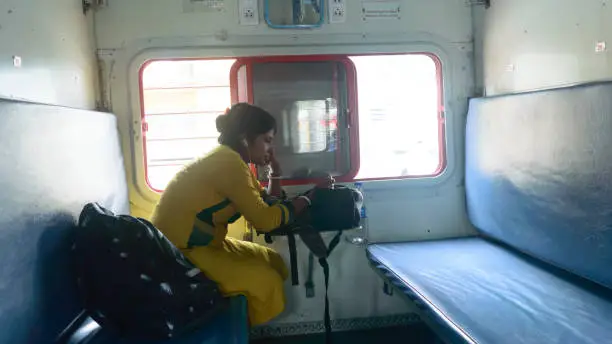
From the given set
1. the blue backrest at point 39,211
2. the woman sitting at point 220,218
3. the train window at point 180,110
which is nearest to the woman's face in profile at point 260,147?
the woman sitting at point 220,218

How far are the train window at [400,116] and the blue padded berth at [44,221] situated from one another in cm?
169

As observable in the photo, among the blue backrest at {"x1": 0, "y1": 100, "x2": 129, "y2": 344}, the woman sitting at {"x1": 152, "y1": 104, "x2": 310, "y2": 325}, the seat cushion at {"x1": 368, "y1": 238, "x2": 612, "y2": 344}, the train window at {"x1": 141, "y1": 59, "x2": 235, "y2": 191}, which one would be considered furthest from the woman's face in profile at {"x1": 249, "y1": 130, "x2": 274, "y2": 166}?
the seat cushion at {"x1": 368, "y1": 238, "x2": 612, "y2": 344}

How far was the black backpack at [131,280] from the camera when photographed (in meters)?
2.05

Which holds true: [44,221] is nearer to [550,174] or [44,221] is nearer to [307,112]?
[307,112]

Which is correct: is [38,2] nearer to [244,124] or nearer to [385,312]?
[244,124]

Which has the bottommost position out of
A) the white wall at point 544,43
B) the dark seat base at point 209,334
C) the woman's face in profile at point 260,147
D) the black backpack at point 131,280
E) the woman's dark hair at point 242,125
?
the dark seat base at point 209,334

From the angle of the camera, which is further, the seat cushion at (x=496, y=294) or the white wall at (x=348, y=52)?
the white wall at (x=348, y=52)

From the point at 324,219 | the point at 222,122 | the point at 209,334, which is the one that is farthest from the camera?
the point at 324,219

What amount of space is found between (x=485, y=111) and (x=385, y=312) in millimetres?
1532

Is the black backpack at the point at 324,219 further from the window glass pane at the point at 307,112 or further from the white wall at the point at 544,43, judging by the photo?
the white wall at the point at 544,43

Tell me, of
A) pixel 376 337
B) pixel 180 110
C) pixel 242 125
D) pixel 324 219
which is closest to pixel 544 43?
pixel 324 219

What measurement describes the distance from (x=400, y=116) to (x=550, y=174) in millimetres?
1424

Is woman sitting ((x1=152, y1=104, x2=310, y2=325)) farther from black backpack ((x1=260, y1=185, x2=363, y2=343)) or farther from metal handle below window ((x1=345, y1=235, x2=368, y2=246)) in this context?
metal handle below window ((x1=345, y1=235, x2=368, y2=246))

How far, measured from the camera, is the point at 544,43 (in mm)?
2912
